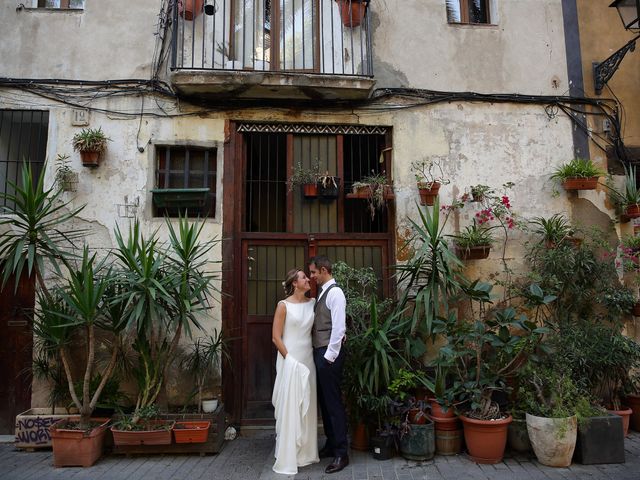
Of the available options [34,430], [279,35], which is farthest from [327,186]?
[34,430]

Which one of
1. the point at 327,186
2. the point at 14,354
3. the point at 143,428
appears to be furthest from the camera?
the point at 327,186

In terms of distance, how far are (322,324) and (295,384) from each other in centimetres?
62

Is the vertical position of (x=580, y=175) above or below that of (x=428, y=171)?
below

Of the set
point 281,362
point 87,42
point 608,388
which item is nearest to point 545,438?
point 608,388

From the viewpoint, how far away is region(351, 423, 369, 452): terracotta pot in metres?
5.00

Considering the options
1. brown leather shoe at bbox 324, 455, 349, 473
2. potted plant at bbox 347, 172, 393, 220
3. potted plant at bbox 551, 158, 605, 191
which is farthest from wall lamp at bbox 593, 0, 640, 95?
brown leather shoe at bbox 324, 455, 349, 473

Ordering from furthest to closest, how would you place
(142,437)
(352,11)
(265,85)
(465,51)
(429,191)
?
1. (465,51)
2. (352,11)
3. (429,191)
4. (265,85)
5. (142,437)

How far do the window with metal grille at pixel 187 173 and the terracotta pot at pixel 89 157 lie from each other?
0.72m

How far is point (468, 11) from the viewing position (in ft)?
22.4

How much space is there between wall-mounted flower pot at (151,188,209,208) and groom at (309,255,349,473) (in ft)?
6.99

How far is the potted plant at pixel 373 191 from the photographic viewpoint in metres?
5.91

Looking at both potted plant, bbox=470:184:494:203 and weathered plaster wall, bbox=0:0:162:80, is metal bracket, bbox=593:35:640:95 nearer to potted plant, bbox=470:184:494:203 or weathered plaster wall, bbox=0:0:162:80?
potted plant, bbox=470:184:494:203

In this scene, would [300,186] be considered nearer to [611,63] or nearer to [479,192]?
[479,192]

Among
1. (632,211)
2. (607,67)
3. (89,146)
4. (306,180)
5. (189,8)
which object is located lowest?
(632,211)
